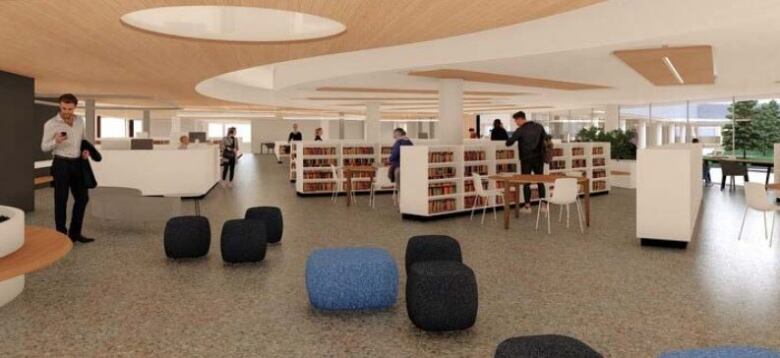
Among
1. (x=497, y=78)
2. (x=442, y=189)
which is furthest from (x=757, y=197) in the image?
(x=497, y=78)

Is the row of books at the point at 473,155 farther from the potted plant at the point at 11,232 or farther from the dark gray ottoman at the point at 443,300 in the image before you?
the potted plant at the point at 11,232

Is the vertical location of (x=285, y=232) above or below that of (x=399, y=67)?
below

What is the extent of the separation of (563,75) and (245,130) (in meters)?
36.6

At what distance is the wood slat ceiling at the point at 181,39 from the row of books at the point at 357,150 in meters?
4.76

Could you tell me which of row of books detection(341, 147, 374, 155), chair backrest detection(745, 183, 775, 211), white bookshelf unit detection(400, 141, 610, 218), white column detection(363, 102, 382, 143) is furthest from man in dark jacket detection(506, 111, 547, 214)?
white column detection(363, 102, 382, 143)

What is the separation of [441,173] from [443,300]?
6747 mm

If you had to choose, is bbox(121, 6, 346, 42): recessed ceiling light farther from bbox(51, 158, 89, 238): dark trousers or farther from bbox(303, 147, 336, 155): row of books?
bbox(303, 147, 336, 155): row of books

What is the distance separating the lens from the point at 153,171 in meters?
12.2

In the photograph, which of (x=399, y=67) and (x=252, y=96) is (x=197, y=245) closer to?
(x=399, y=67)

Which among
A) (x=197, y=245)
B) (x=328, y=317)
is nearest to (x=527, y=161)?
(x=197, y=245)

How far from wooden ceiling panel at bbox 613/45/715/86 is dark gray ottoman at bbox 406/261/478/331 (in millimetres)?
6184

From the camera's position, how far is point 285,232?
28.1 ft

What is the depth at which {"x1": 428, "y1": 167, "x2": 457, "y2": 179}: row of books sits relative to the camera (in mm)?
10314

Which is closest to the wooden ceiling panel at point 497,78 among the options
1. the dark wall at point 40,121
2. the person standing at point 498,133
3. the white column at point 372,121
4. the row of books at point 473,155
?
the person standing at point 498,133
